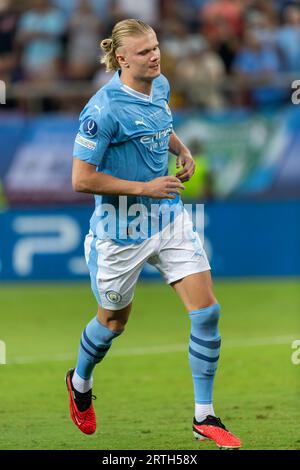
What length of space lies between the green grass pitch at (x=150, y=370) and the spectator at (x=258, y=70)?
3181 millimetres

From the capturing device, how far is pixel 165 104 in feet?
25.5

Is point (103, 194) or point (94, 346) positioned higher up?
point (103, 194)

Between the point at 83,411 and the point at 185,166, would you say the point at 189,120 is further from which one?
the point at 83,411

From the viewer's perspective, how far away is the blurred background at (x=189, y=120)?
16.1 metres

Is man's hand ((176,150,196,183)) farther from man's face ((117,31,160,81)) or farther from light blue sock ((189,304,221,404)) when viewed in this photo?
light blue sock ((189,304,221,404))

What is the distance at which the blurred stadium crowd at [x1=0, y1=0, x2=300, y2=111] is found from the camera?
17.3 m

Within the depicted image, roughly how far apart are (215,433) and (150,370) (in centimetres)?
327

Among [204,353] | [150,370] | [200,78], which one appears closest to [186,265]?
[204,353]

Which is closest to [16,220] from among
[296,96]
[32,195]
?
[32,195]

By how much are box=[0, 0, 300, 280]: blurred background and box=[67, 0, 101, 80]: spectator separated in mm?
16

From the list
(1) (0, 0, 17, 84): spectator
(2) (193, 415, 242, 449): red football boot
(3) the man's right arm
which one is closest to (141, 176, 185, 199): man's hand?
(3) the man's right arm

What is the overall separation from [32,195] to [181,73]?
2971 millimetres
